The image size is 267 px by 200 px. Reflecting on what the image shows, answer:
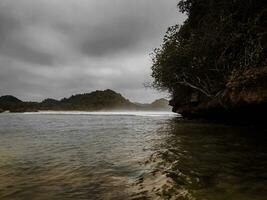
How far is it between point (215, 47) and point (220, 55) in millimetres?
777

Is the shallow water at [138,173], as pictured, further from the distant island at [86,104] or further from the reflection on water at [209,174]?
the distant island at [86,104]

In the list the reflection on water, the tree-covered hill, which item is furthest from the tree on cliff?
the reflection on water

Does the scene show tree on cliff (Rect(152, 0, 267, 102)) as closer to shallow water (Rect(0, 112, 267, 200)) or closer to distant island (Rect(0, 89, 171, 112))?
shallow water (Rect(0, 112, 267, 200))

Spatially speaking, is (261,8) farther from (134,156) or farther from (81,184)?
(81,184)

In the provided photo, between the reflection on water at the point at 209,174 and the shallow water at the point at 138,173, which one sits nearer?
the reflection on water at the point at 209,174

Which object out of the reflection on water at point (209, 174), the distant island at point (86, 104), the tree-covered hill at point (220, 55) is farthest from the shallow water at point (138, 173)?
the distant island at point (86, 104)

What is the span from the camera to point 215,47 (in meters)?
25.5

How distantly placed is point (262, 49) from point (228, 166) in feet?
35.2

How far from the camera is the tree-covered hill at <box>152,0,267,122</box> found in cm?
1784

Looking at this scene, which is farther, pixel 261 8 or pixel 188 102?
pixel 188 102

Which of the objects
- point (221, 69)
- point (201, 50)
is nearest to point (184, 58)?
point (201, 50)

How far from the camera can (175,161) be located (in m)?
9.85

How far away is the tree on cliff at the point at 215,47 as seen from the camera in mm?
19750

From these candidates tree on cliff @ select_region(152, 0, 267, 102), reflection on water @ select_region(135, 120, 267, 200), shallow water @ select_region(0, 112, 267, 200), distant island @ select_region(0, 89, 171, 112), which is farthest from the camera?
distant island @ select_region(0, 89, 171, 112)
